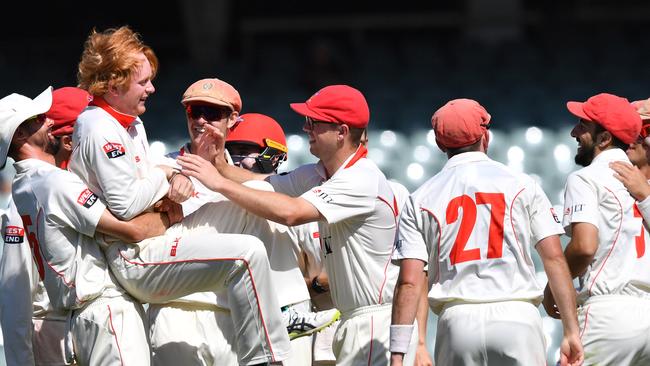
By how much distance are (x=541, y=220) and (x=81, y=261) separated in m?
1.92

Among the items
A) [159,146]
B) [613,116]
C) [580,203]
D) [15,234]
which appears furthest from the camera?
[159,146]

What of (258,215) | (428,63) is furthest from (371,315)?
(428,63)

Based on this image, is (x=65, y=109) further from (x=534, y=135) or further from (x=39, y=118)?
(x=534, y=135)

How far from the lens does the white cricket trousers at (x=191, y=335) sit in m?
4.88

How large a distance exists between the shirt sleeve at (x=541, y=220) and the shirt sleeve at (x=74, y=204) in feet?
5.86

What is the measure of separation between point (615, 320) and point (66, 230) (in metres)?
2.58

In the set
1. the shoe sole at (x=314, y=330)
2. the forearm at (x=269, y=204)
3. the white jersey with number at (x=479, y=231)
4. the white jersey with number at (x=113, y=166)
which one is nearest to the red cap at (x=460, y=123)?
the white jersey with number at (x=479, y=231)

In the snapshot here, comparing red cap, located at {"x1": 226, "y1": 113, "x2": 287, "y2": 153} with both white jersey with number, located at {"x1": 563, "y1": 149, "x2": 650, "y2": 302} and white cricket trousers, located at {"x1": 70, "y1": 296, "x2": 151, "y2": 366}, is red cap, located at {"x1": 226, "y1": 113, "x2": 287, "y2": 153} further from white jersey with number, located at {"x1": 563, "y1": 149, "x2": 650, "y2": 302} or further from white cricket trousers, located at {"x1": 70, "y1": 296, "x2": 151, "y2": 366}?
white jersey with number, located at {"x1": 563, "y1": 149, "x2": 650, "y2": 302}

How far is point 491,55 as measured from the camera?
13.2m

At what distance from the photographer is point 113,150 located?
15.0 feet

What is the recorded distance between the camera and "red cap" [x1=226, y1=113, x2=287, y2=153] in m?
5.86

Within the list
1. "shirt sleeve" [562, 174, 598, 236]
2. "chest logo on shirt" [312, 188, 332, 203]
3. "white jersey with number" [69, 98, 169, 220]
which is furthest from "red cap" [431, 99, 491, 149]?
"white jersey with number" [69, 98, 169, 220]

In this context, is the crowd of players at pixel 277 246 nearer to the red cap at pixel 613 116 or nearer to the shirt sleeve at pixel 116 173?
the shirt sleeve at pixel 116 173

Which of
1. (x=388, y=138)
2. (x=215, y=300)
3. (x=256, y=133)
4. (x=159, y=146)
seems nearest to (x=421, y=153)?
(x=388, y=138)
